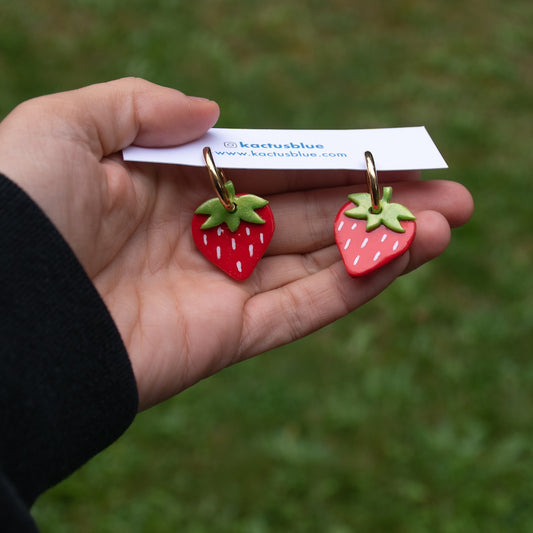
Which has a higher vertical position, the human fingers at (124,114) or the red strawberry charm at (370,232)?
the human fingers at (124,114)

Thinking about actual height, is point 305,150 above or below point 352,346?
above

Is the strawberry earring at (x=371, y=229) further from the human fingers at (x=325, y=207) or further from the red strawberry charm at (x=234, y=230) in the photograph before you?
the red strawberry charm at (x=234, y=230)

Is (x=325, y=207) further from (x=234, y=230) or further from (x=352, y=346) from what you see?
(x=352, y=346)

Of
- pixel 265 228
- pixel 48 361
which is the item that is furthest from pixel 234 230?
pixel 48 361

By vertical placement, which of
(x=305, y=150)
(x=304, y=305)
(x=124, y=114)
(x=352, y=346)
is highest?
(x=124, y=114)

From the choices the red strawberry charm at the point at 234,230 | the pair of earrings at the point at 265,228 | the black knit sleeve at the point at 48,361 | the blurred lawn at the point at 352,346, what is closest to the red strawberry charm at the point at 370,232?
the pair of earrings at the point at 265,228

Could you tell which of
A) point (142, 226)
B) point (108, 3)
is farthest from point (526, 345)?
point (108, 3)

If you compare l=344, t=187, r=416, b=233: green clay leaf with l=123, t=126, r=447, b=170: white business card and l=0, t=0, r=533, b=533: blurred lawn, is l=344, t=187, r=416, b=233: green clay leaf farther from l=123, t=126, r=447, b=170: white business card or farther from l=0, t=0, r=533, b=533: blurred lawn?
l=0, t=0, r=533, b=533: blurred lawn

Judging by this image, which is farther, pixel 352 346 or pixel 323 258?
pixel 352 346
